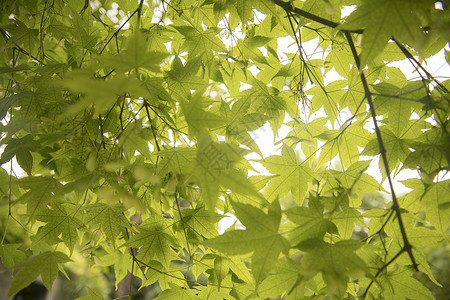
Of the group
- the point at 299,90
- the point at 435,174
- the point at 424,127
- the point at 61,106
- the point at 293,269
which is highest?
the point at 61,106

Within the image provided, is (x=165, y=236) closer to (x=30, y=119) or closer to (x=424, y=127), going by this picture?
(x=30, y=119)

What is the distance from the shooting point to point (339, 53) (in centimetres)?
102

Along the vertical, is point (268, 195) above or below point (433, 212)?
above

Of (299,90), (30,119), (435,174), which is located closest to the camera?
(435,174)

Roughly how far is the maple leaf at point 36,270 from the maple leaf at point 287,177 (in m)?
0.58

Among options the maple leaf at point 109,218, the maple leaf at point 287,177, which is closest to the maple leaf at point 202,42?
the maple leaf at point 287,177

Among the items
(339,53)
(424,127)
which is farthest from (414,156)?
(339,53)

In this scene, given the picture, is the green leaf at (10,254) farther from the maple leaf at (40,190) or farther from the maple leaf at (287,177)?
the maple leaf at (287,177)

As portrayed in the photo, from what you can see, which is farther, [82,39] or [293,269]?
[82,39]

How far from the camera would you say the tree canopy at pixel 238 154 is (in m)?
0.52

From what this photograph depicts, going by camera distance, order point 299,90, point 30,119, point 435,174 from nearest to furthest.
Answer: point 435,174, point 30,119, point 299,90

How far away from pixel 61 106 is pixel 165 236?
48cm

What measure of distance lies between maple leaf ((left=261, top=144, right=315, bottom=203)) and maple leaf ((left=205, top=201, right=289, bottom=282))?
0.31m

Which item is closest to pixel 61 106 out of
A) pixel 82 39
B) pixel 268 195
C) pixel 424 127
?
pixel 82 39
